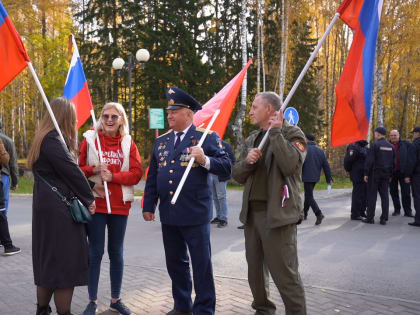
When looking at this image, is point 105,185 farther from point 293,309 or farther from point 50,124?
point 293,309

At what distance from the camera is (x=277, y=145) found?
3492 mm

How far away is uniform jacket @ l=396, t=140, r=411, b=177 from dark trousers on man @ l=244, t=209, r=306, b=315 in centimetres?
784

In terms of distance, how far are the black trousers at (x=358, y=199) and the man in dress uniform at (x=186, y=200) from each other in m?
7.14

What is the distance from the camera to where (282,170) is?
11.7 feet

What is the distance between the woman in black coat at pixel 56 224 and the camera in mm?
3529

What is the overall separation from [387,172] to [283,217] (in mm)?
7260

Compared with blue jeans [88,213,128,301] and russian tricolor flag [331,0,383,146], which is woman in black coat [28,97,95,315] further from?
russian tricolor flag [331,0,383,146]

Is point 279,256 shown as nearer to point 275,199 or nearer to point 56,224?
point 275,199

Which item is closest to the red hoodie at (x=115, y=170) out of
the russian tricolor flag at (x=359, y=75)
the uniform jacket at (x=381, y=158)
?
the russian tricolor flag at (x=359, y=75)

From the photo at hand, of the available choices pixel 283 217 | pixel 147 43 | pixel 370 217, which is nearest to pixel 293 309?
pixel 283 217

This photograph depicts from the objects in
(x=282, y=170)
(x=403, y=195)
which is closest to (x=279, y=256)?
(x=282, y=170)

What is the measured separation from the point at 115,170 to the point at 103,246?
0.75 meters

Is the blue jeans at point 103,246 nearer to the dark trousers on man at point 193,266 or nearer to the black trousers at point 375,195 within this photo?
the dark trousers on man at point 193,266

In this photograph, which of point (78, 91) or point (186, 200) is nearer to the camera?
point (186, 200)
